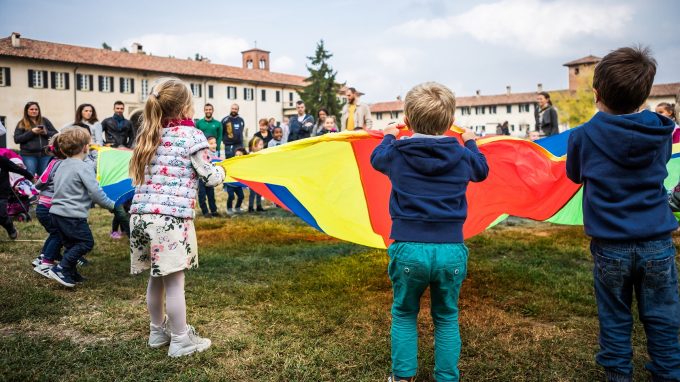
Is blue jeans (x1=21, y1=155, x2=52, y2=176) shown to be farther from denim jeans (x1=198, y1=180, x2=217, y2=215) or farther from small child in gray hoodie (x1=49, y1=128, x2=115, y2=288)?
small child in gray hoodie (x1=49, y1=128, x2=115, y2=288)

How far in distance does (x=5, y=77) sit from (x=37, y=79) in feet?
6.81

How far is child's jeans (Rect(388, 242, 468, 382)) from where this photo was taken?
7.63ft

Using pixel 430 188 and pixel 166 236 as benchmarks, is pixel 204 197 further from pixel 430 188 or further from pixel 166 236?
pixel 430 188

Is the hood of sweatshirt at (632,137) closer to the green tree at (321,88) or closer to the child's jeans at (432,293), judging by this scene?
the child's jeans at (432,293)

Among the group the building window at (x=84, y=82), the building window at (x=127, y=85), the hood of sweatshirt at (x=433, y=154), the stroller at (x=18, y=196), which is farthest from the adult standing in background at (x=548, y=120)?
the building window at (x=127, y=85)

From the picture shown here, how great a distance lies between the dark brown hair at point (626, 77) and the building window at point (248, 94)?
51.8m

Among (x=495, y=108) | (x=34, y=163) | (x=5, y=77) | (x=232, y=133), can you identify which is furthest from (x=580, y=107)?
(x=34, y=163)

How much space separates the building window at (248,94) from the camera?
52.4 meters

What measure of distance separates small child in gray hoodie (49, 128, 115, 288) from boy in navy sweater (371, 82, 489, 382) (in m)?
2.95

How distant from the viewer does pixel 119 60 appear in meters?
42.4

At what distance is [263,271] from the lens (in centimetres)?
501

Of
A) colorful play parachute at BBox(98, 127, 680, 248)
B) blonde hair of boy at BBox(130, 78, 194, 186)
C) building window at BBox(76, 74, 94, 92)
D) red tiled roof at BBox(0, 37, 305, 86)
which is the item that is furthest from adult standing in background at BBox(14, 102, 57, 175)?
building window at BBox(76, 74, 94, 92)

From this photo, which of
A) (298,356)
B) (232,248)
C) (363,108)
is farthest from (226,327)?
(363,108)

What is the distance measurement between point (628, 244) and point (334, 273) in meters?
2.84
